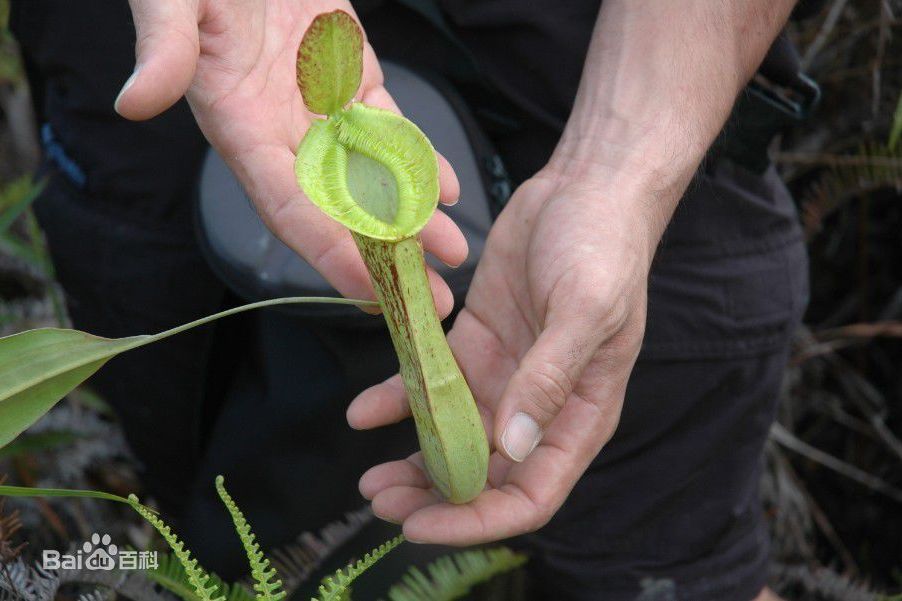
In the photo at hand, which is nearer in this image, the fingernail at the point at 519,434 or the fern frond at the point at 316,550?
the fingernail at the point at 519,434

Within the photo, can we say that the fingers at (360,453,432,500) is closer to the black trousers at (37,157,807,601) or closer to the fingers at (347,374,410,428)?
the fingers at (347,374,410,428)

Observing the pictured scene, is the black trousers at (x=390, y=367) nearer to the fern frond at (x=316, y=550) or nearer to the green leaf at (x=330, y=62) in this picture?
the fern frond at (x=316, y=550)

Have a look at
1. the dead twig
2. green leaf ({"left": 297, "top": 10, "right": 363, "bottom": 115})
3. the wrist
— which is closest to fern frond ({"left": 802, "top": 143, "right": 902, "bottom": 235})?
the dead twig

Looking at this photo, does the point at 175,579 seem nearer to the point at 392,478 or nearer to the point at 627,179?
the point at 392,478

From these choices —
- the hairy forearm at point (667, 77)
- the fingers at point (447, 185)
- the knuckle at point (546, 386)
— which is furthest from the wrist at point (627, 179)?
the knuckle at point (546, 386)

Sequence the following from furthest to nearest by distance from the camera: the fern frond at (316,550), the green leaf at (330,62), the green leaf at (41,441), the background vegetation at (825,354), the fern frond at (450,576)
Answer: the background vegetation at (825,354), the green leaf at (41,441), the fern frond at (316,550), the fern frond at (450,576), the green leaf at (330,62)

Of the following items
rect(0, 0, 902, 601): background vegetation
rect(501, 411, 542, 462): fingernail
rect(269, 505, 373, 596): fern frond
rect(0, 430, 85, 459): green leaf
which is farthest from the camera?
rect(0, 0, 902, 601): background vegetation

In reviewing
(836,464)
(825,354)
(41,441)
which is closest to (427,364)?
(41,441)
